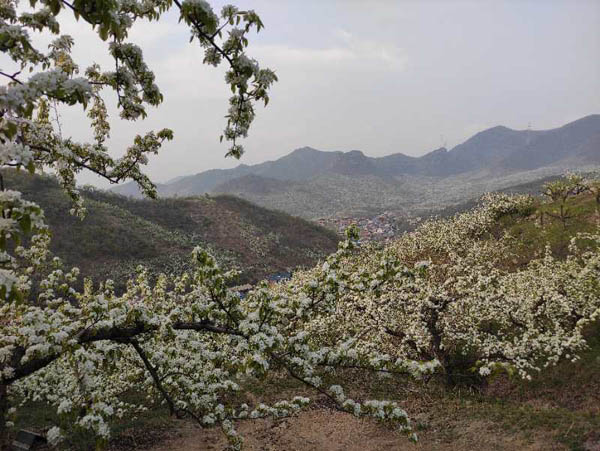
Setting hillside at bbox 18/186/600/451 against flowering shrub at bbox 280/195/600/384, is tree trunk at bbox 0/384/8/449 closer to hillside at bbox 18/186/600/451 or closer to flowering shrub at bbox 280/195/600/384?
hillside at bbox 18/186/600/451

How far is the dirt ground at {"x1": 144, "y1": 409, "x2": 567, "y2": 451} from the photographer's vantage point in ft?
43.5

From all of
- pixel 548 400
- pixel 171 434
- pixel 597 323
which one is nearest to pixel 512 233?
pixel 597 323

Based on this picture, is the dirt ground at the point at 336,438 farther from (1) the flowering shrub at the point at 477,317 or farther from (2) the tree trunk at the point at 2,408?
(2) the tree trunk at the point at 2,408

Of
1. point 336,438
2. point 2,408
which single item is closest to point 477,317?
point 336,438

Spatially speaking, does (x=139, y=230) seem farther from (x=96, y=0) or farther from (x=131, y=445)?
(x=96, y=0)

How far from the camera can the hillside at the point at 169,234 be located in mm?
74562

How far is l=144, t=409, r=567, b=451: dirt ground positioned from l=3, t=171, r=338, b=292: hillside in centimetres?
4870

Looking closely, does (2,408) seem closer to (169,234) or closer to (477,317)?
(477,317)

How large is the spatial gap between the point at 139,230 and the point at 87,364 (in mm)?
90558

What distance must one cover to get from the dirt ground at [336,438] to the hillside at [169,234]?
48.7 m

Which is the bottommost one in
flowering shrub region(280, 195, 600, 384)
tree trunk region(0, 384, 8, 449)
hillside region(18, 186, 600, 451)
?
hillside region(18, 186, 600, 451)

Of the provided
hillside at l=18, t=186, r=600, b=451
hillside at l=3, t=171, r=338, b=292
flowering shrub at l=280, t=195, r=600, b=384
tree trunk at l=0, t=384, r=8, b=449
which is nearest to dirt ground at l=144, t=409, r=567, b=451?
hillside at l=18, t=186, r=600, b=451

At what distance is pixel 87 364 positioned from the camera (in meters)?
5.70

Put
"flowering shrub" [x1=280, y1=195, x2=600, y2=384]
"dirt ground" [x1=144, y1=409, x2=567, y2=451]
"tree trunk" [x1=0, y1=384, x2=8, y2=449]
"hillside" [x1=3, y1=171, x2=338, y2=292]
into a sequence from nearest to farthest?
"tree trunk" [x1=0, y1=384, x2=8, y2=449]
"dirt ground" [x1=144, y1=409, x2=567, y2=451]
"flowering shrub" [x1=280, y1=195, x2=600, y2=384]
"hillside" [x1=3, y1=171, x2=338, y2=292]
